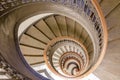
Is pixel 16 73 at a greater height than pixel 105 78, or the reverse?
pixel 105 78

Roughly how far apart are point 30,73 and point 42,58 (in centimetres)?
231

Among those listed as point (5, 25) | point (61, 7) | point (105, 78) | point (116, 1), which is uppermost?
point (61, 7)

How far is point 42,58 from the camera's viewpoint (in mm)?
5348

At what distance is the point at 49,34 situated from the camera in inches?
205

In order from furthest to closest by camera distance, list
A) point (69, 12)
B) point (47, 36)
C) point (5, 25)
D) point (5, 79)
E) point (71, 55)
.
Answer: point (71, 55) < point (47, 36) < point (69, 12) < point (5, 79) < point (5, 25)

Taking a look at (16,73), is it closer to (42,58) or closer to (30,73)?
(30,73)

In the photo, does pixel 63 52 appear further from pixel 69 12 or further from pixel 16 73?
pixel 16 73

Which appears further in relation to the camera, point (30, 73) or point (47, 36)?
point (47, 36)

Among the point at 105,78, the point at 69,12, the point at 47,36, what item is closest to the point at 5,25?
the point at 69,12

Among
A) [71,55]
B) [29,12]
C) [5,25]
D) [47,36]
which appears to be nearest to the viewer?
[5,25]

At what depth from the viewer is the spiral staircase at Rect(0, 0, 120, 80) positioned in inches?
102

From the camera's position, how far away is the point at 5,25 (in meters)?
2.58

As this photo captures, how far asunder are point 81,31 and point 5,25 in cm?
308

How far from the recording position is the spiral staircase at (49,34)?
2592 mm
